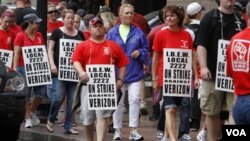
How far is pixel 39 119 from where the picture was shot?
16.3 meters

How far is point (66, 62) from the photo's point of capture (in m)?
14.9

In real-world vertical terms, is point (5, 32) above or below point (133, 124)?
above

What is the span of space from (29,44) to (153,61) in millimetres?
2774

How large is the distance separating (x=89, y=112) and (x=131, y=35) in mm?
1927

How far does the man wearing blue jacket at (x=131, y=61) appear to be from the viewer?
1377 cm

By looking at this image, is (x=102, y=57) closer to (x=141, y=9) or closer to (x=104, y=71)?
(x=104, y=71)

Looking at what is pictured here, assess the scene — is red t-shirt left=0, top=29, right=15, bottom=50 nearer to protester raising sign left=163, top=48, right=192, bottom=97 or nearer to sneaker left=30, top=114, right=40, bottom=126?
sneaker left=30, top=114, right=40, bottom=126

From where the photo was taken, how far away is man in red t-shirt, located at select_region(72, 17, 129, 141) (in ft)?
40.7

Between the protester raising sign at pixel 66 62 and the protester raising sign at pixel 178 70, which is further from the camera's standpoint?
the protester raising sign at pixel 66 62

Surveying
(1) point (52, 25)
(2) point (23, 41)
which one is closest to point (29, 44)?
(2) point (23, 41)

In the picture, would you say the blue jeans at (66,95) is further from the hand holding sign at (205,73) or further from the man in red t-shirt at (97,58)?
the hand holding sign at (205,73)

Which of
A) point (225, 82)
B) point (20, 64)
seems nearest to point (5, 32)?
point (20, 64)

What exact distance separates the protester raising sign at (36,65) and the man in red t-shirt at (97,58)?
2.71m

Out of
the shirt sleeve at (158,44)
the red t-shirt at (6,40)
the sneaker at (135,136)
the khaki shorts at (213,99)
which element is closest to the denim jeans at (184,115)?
the sneaker at (135,136)
